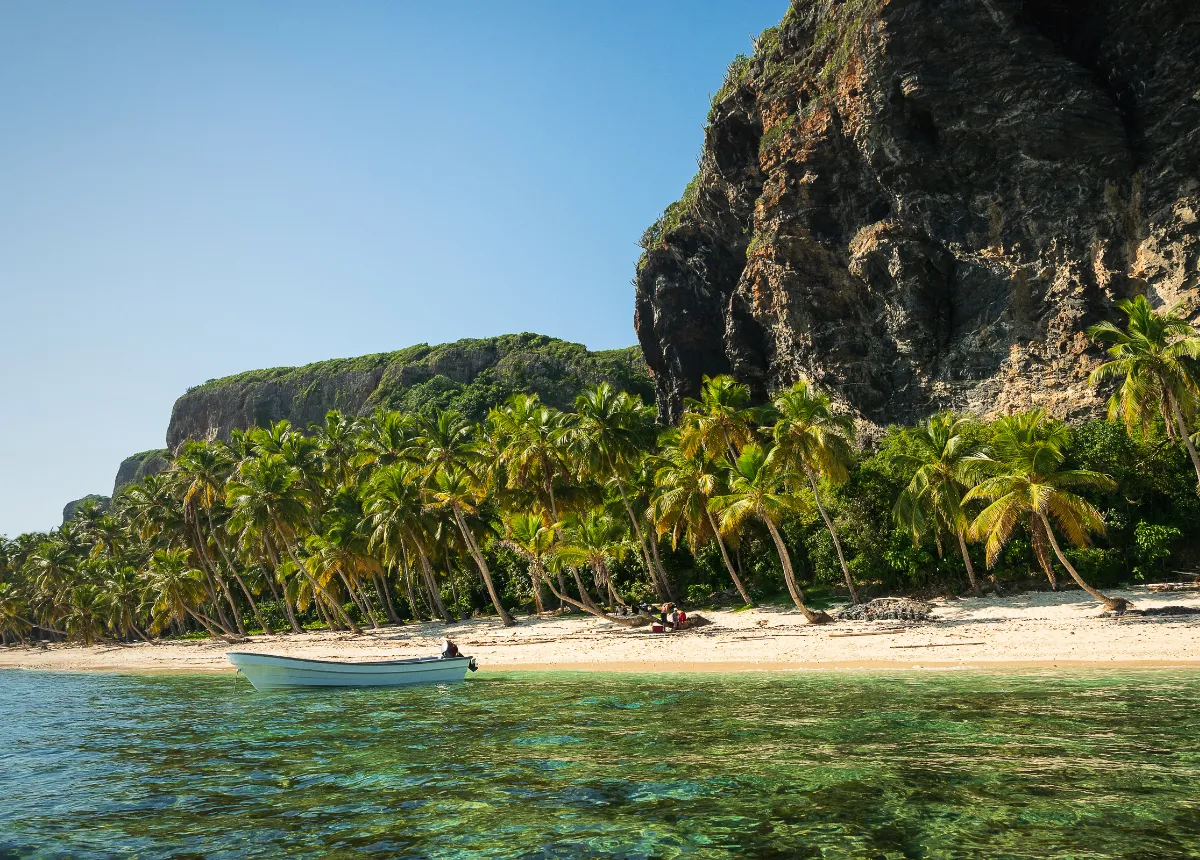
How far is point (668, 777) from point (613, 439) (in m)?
27.8

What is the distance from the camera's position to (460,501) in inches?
1655

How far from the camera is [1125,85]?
43.2 m

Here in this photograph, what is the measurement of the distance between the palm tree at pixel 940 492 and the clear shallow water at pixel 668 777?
14149 mm

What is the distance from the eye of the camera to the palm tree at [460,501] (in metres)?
39.8

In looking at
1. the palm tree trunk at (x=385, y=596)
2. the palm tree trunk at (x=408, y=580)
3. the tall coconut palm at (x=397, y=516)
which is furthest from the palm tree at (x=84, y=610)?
the tall coconut palm at (x=397, y=516)

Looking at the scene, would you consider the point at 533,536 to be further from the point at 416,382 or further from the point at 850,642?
the point at 416,382

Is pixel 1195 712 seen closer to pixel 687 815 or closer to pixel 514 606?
pixel 687 815

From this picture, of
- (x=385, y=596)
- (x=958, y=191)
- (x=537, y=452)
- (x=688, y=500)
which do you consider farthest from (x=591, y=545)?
(x=958, y=191)

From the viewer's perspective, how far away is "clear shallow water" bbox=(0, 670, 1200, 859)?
25.7ft

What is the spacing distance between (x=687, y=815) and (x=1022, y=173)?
45983 millimetres

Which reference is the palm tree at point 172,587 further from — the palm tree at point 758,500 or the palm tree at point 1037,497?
the palm tree at point 1037,497

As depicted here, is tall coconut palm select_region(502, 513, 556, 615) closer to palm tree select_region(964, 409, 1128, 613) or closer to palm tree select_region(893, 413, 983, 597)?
palm tree select_region(893, 413, 983, 597)

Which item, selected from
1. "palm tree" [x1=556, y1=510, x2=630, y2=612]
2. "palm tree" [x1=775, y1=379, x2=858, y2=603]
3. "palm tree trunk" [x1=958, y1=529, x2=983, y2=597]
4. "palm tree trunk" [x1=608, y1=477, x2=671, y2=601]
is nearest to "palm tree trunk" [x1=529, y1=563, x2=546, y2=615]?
"palm tree" [x1=556, y1=510, x2=630, y2=612]

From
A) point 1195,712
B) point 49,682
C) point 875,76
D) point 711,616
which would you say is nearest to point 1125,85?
point 875,76
